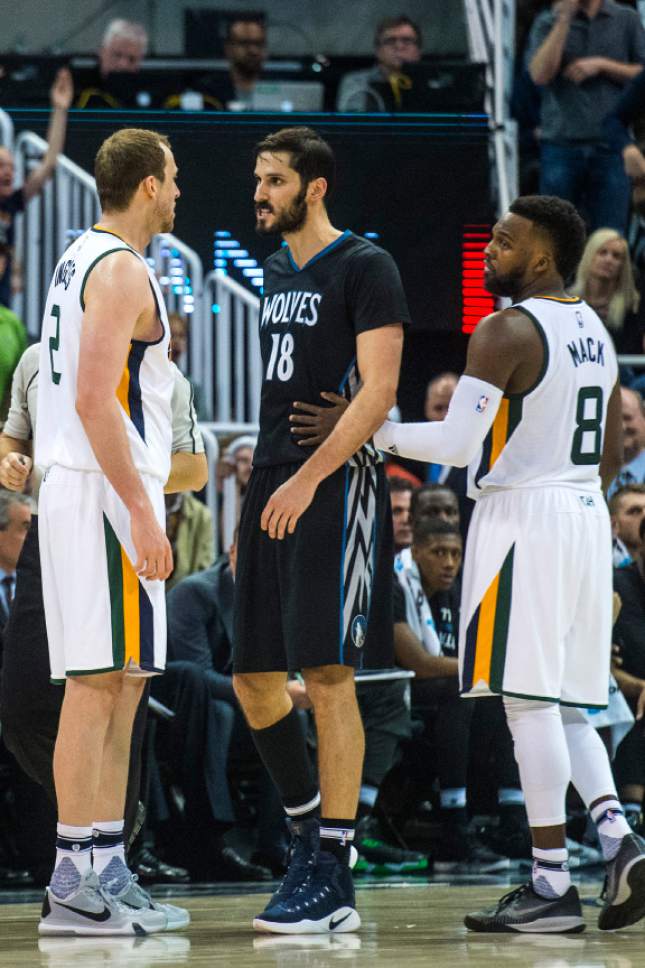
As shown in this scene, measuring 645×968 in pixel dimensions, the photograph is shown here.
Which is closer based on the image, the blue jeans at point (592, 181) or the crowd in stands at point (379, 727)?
the crowd in stands at point (379, 727)

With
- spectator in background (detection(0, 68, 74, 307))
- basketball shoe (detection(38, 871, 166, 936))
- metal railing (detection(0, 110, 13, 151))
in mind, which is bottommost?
basketball shoe (detection(38, 871, 166, 936))

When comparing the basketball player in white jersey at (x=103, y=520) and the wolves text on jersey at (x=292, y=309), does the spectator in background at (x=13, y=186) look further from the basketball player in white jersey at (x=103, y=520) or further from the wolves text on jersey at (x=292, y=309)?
the basketball player in white jersey at (x=103, y=520)

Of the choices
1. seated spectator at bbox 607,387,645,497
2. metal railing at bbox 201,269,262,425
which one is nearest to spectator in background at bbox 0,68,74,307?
metal railing at bbox 201,269,262,425

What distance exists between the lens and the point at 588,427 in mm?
4598

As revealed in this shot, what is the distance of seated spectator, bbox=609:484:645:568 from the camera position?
7973 mm

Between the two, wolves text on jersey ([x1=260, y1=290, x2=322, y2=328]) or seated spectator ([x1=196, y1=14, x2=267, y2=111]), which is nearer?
wolves text on jersey ([x1=260, y1=290, x2=322, y2=328])

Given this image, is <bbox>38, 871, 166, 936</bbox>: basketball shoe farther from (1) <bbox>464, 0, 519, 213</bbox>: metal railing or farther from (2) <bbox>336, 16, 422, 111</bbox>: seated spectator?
(2) <bbox>336, 16, 422, 111</bbox>: seated spectator

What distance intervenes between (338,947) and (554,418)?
1.57m

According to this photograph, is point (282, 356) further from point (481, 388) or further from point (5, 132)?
point (5, 132)

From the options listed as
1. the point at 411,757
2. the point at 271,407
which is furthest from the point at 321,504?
the point at 411,757

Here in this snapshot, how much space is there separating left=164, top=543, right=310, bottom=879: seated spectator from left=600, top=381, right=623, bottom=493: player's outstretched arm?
2.13 meters

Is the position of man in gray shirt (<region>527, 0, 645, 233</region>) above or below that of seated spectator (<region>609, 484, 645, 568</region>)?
above

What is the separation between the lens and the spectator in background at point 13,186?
926cm

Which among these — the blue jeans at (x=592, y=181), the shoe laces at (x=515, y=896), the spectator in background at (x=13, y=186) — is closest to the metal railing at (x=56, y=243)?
the spectator in background at (x=13, y=186)
